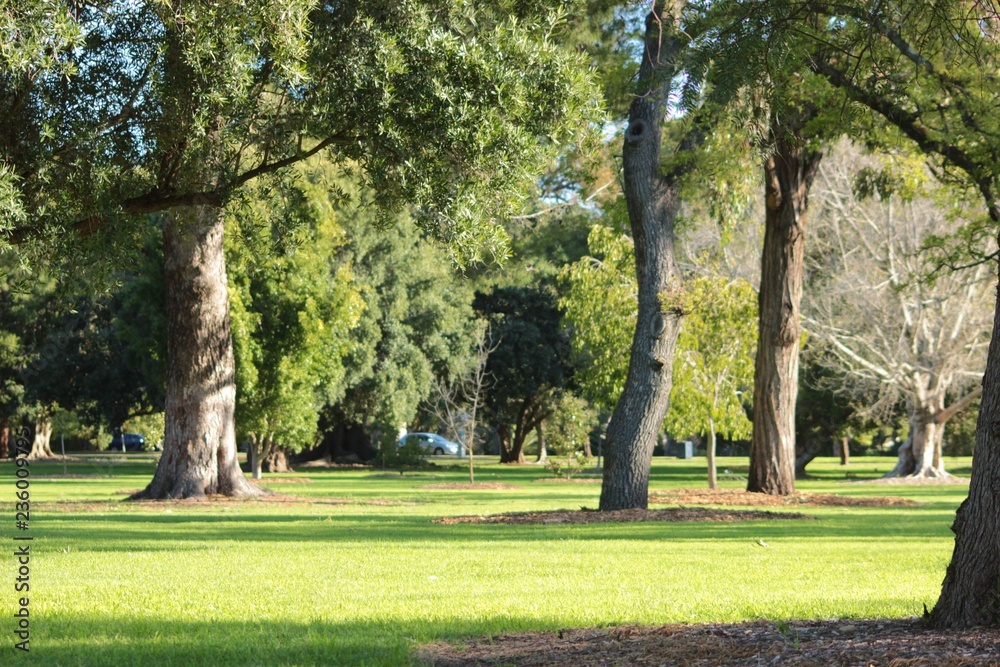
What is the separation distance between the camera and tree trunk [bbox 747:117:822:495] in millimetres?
23938

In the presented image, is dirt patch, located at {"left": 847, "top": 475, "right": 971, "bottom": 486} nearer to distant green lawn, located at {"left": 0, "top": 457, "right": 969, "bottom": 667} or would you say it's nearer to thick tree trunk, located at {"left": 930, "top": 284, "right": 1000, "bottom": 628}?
distant green lawn, located at {"left": 0, "top": 457, "right": 969, "bottom": 667}

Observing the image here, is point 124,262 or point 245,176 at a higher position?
point 245,176

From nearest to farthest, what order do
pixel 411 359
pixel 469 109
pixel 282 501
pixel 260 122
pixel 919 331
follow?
pixel 469 109 < pixel 260 122 < pixel 282 501 < pixel 919 331 < pixel 411 359

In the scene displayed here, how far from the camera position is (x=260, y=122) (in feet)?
40.8

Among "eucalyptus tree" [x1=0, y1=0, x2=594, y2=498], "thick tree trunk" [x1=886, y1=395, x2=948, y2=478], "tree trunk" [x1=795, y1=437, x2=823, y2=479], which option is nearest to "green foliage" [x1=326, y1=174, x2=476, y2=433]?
"tree trunk" [x1=795, y1=437, x2=823, y2=479]

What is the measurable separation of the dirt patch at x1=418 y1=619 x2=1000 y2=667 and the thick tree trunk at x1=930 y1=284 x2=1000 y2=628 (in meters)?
0.16

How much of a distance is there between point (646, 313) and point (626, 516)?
323 cm

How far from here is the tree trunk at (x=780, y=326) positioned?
23938mm

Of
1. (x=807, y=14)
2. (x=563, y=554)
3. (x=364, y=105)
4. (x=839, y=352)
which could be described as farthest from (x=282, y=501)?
(x=839, y=352)

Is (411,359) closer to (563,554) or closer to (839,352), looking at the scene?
(839,352)

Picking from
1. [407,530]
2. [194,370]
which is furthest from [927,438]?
[407,530]

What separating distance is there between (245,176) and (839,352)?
28598 mm

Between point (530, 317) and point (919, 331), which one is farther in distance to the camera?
point (530, 317)

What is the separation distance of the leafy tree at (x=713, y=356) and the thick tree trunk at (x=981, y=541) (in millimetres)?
21262
